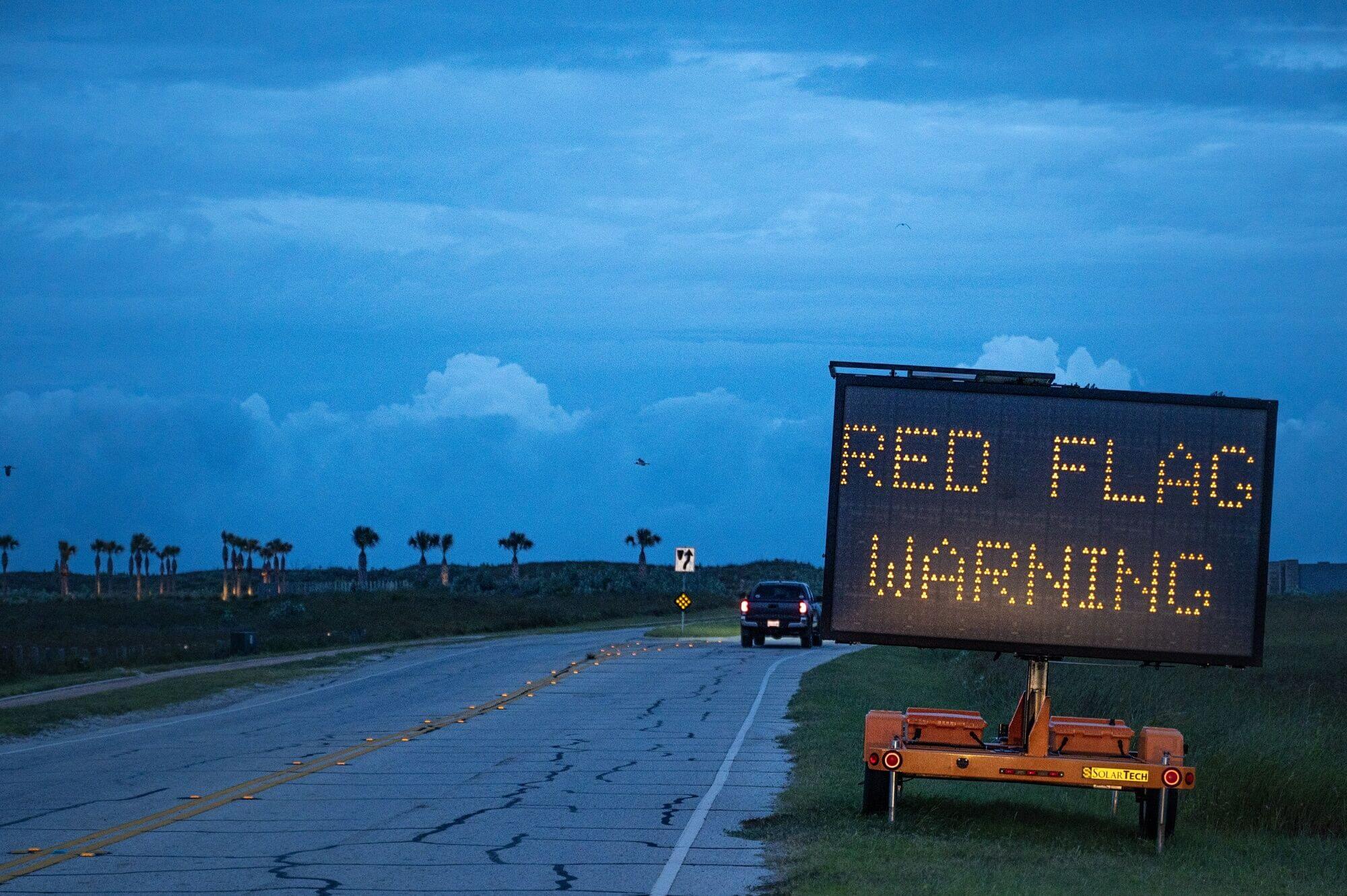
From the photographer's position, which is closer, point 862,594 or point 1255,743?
point 862,594

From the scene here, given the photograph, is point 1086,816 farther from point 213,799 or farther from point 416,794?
point 213,799

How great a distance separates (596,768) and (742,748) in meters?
2.92

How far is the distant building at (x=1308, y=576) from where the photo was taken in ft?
314

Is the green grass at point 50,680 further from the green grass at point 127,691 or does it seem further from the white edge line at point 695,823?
the white edge line at point 695,823

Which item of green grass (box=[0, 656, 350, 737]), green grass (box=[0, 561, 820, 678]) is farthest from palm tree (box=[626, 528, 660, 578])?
green grass (box=[0, 656, 350, 737])

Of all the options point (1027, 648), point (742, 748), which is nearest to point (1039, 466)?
point (1027, 648)

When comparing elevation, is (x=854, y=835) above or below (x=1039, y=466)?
below

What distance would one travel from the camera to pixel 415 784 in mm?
16125

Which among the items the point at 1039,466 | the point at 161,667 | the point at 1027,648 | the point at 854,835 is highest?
the point at 1039,466

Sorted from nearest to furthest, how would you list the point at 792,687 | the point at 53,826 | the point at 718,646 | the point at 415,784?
the point at 53,826, the point at 415,784, the point at 792,687, the point at 718,646

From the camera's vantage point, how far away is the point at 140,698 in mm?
30766

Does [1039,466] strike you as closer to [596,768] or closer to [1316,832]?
[1316,832]

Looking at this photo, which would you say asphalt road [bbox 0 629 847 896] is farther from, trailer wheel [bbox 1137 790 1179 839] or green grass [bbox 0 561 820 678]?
green grass [bbox 0 561 820 678]

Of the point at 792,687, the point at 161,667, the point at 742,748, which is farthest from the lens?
the point at 161,667
